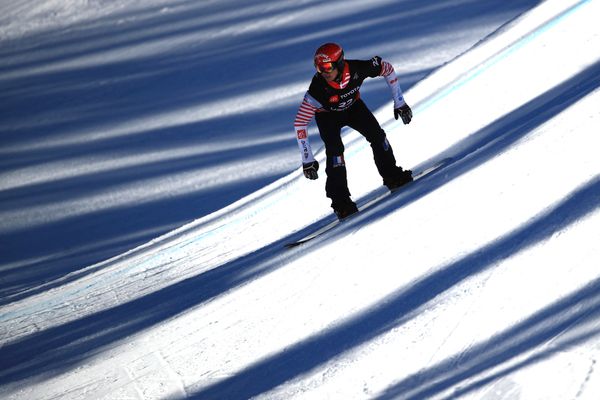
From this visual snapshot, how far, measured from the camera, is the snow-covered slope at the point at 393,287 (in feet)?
11.0

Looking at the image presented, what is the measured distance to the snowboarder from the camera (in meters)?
5.36

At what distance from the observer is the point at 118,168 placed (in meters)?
9.51

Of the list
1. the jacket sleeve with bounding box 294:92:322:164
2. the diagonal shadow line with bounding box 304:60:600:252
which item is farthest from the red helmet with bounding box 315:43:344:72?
the diagonal shadow line with bounding box 304:60:600:252

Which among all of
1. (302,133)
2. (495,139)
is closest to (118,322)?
(302,133)

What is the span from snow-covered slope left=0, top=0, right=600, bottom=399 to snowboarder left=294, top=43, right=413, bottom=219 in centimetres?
32

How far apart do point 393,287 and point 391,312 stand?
28 centimetres

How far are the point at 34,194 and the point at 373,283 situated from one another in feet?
20.1

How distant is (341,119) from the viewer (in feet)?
18.1

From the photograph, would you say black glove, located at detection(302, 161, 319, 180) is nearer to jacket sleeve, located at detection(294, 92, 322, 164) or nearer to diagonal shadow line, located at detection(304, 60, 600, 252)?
jacket sleeve, located at detection(294, 92, 322, 164)

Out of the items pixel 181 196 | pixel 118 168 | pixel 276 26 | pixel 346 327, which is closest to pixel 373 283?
pixel 346 327

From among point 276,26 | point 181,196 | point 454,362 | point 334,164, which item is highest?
point 276,26

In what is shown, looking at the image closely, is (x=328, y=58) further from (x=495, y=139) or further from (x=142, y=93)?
(x=142, y=93)

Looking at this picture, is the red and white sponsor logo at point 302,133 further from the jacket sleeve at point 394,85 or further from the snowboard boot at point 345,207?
the jacket sleeve at point 394,85

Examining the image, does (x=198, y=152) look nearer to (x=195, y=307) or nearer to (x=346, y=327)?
(x=195, y=307)
